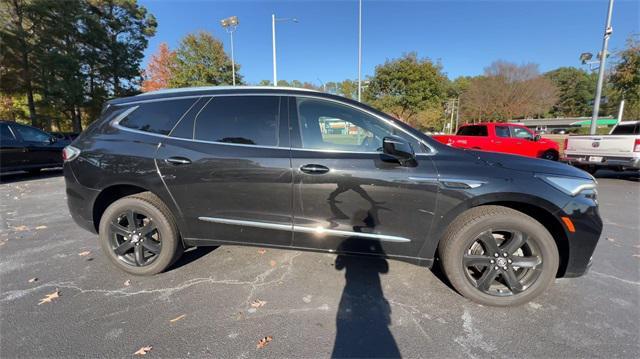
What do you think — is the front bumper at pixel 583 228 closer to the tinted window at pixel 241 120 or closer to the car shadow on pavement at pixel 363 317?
the car shadow on pavement at pixel 363 317

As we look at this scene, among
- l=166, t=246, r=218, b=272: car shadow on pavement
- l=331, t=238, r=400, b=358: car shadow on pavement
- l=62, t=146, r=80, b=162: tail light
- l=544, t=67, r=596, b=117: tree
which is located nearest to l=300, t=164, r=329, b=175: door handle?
l=331, t=238, r=400, b=358: car shadow on pavement

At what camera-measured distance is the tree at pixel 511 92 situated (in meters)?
38.7

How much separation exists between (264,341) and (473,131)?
1286 centimetres

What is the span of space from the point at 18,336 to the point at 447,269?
3451 millimetres

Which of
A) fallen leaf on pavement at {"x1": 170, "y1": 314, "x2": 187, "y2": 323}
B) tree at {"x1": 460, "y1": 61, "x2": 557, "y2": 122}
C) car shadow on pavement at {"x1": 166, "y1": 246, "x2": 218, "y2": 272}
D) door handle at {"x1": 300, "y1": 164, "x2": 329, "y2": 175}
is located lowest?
fallen leaf on pavement at {"x1": 170, "y1": 314, "x2": 187, "y2": 323}

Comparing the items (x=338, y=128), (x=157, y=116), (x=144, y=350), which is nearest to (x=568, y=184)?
(x=338, y=128)

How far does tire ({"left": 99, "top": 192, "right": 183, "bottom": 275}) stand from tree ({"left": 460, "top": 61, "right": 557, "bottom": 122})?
46.3 meters

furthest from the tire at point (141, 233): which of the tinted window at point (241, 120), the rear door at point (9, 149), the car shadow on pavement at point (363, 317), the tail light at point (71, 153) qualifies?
the rear door at point (9, 149)

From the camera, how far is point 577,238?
2355 millimetres

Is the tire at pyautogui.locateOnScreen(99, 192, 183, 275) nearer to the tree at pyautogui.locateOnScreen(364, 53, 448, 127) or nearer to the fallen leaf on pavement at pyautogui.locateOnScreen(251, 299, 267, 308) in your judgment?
the fallen leaf on pavement at pyautogui.locateOnScreen(251, 299, 267, 308)

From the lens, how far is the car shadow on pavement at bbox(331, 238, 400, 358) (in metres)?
2.03

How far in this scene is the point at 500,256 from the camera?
8.09ft

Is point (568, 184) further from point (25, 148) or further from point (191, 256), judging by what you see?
point (25, 148)

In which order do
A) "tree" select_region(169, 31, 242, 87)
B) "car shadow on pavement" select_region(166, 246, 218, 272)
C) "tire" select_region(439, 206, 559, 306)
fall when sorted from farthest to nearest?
1. "tree" select_region(169, 31, 242, 87)
2. "car shadow on pavement" select_region(166, 246, 218, 272)
3. "tire" select_region(439, 206, 559, 306)
